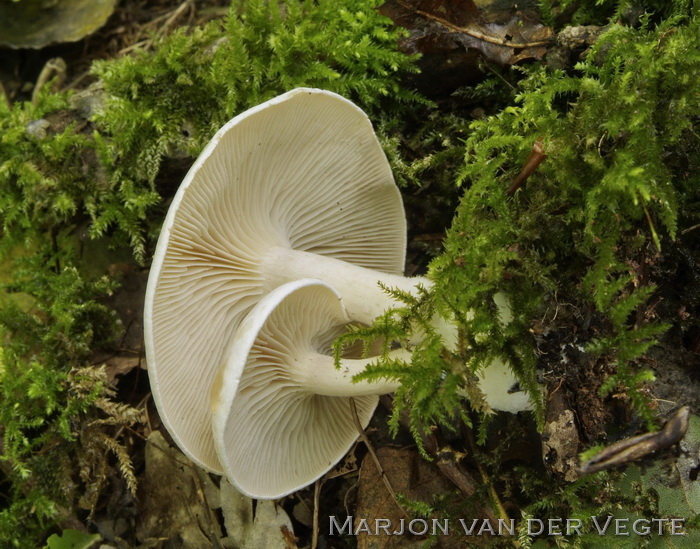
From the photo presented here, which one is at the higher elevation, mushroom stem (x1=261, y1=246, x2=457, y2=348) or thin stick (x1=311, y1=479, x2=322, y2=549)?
mushroom stem (x1=261, y1=246, x2=457, y2=348)

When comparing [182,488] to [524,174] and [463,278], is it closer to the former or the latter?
[463,278]

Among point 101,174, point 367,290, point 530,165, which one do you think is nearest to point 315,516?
point 367,290

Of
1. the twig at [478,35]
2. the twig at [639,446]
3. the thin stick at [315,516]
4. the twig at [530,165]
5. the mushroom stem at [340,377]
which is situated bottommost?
the thin stick at [315,516]

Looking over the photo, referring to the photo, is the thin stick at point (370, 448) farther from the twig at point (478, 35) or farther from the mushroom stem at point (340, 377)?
the twig at point (478, 35)

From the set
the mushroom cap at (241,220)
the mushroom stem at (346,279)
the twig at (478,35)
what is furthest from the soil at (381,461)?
the twig at (478,35)

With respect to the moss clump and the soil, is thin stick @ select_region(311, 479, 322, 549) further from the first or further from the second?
the moss clump

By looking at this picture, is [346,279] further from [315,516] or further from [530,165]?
[315,516]

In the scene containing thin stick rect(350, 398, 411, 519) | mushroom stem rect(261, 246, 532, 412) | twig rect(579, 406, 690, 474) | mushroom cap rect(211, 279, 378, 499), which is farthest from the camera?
thin stick rect(350, 398, 411, 519)

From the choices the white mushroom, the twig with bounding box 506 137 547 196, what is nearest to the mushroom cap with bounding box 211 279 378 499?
the white mushroom
